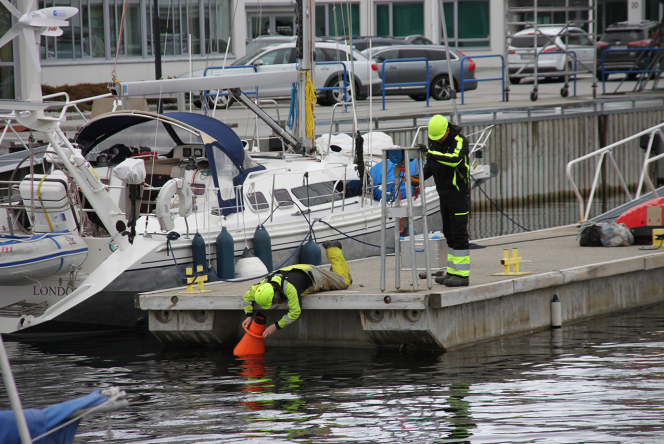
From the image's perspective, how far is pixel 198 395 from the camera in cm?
752

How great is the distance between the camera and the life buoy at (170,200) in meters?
9.80

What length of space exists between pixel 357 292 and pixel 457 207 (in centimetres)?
125

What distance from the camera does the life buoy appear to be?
9.80m

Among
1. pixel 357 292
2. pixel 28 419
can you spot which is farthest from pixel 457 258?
pixel 28 419

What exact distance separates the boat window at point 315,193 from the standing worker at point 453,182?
9.39 feet

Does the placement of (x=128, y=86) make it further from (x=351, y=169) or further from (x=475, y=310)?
(x=475, y=310)

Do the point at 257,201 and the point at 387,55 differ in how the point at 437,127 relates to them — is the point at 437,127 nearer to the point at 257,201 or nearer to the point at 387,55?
the point at 257,201

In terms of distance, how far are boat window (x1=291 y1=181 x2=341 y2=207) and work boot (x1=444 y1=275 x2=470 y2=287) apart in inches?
118

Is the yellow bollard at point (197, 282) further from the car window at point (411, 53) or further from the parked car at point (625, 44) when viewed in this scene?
the parked car at point (625, 44)

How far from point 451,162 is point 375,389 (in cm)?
229

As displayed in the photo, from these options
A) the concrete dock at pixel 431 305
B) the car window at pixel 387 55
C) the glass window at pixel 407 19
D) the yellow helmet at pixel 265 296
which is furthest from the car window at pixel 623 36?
the yellow helmet at pixel 265 296

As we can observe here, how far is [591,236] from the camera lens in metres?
11.6

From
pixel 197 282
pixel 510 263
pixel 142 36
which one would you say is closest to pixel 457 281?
pixel 510 263

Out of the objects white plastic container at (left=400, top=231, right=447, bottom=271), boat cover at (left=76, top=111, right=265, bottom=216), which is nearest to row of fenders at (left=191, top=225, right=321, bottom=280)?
boat cover at (left=76, top=111, right=265, bottom=216)
